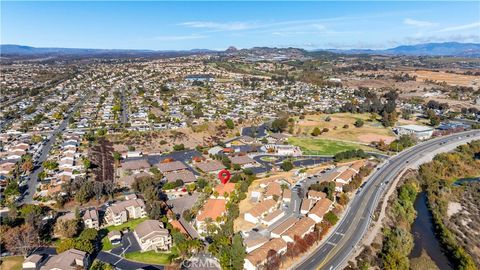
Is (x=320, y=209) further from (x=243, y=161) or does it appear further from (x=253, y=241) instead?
(x=243, y=161)

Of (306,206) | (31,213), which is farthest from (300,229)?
(31,213)

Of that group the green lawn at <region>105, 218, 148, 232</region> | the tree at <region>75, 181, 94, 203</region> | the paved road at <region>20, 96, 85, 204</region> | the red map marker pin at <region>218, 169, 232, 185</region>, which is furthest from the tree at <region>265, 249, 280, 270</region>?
the paved road at <region>20, 96, 85, 204</region>

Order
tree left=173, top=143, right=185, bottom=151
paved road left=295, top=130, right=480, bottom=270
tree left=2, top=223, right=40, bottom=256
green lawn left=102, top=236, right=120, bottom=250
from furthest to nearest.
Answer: tree left=173, top=143, right=185, bottom=151, green lawn left=102, top=236, right=120, bottom=250, tree left=2, top=223, right=40, bottom=256, paved road left=295, top=130, right=480, bottom=270

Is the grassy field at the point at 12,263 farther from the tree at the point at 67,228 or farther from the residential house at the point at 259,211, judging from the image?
the residential house at the point at 259,211

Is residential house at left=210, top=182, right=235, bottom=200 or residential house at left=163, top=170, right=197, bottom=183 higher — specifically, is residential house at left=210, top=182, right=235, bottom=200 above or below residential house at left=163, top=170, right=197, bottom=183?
above

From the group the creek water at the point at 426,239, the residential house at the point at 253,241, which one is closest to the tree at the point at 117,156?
the residential house at the point at 253,241

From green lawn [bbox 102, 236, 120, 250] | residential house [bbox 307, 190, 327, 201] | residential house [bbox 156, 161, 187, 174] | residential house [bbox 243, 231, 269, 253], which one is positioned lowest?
residential house [bbox 156, 161, 187, 174]

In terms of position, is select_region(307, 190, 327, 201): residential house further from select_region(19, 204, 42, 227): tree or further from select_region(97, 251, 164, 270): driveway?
select_region(19, 204, 42, 227): tree
